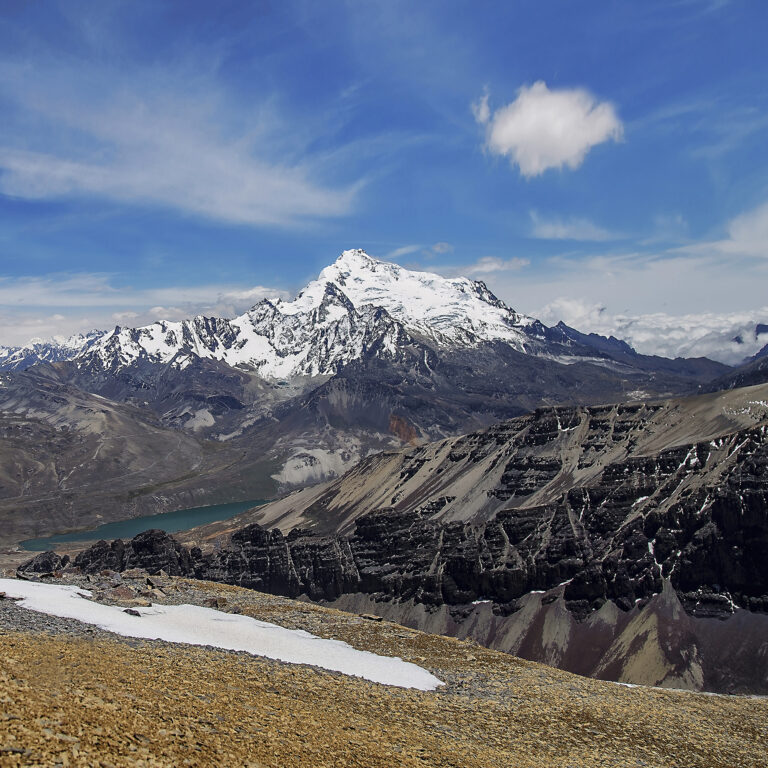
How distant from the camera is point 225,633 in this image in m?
45.2

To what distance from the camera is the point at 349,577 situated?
163m

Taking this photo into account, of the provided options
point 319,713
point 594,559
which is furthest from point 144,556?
point 319,713

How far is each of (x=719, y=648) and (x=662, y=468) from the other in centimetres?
4805

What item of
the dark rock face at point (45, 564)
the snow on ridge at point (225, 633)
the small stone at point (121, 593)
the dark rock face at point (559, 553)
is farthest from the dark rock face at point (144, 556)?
the snow on ridge at point (225, 633)

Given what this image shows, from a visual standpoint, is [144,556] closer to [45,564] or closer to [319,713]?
[45,564]

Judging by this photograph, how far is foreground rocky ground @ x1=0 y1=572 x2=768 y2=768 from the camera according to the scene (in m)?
A: 20.0

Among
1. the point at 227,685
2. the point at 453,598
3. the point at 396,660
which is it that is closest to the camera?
the point at 227,685

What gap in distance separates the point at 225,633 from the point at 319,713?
19.3m

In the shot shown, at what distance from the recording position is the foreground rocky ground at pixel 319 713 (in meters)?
20.0

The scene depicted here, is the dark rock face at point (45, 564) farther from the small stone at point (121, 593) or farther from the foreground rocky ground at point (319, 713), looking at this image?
the foreground rocky ground at point (319, 713)

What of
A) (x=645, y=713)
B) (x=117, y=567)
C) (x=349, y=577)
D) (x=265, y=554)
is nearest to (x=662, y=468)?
(x=349, y=577)

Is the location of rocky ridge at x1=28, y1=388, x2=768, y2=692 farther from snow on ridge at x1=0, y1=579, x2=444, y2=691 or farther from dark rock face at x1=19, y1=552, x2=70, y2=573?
snow on ridge at x1=0, y1=579, x2=444, y2=691

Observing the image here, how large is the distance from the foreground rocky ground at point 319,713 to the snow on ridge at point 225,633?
6.23 feet

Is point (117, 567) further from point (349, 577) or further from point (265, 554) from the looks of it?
point (349, 577)
